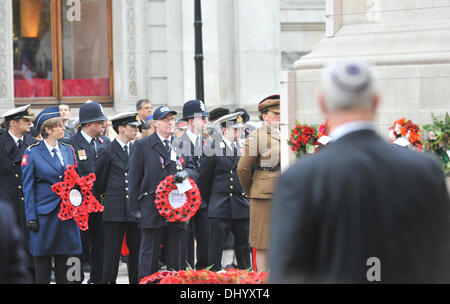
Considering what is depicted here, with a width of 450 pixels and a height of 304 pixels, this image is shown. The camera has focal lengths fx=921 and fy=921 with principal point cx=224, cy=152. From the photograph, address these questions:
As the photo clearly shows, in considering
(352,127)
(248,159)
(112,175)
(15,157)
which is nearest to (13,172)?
(15,157)

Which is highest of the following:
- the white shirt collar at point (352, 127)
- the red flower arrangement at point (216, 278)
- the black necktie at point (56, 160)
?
the white shirt collar at point (352, 127)

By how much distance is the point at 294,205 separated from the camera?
3.24 meters

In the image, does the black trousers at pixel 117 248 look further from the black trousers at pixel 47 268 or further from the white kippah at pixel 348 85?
the white kippah at pixel 348 85

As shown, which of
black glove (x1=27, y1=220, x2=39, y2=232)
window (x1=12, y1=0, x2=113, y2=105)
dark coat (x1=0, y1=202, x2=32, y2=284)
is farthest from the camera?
window (x1=12, y1=0, x2=113, y2=105)

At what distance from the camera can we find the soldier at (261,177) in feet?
29.4

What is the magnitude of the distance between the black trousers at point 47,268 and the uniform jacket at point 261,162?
6.36ft

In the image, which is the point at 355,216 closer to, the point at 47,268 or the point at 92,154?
the point at 47,268

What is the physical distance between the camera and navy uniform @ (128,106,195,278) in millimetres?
9281

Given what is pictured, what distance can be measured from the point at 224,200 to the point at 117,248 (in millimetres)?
1334

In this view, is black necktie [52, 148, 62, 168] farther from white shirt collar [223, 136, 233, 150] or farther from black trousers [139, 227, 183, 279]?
A: white shirt collar [223, 136, 233, 150]

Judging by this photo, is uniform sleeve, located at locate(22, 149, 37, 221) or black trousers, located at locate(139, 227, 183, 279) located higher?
uniform sleeve, located at locate(22, 149, 37, 221)

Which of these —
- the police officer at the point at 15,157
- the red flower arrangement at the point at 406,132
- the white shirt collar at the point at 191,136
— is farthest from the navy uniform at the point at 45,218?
the red flower arrangement at the point at 406,132

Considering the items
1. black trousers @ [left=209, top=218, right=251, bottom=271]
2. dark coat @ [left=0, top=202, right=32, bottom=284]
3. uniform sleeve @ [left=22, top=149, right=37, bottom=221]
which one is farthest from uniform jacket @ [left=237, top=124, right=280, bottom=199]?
dark coat @ [left=0, top=202, right=32, bottom=284]
